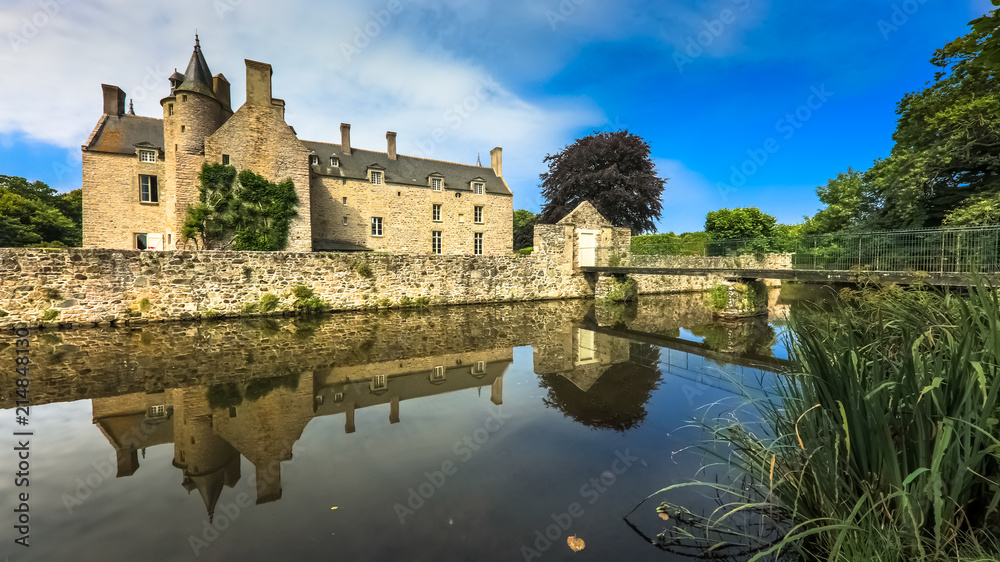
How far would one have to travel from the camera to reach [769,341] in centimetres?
922

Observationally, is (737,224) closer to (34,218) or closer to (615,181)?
(615,181)

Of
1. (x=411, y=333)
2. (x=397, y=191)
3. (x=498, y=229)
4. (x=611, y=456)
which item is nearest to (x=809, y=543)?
(x=611, y=456)

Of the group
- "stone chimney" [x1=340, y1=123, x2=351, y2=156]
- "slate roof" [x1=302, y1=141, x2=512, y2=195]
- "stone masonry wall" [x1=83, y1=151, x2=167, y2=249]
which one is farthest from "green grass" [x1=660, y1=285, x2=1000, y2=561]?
"stone chimney" [x1=340, y1=123, x2=351, y2=156]

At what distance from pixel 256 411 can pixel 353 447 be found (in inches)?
68.7

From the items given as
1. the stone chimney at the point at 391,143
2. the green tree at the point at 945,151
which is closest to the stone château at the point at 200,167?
the stone chimney at the point at 391,143

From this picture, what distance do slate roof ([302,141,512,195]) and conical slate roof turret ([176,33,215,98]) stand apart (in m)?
5.98

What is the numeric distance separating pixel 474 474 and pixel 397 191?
85.8ft

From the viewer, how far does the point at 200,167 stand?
63.9 ft

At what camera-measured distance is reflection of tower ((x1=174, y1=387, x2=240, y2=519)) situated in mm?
Result: 3430

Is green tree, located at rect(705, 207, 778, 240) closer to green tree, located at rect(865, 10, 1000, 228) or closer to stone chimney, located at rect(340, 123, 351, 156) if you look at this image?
green tree, located at rect(865, 10, 1000, 228)

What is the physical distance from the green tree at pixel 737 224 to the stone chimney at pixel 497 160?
17.5 meters

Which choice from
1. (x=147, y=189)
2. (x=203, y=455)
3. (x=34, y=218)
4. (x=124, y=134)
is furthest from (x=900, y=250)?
(x=34, y=218)

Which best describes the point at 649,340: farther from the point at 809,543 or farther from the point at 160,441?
the point at 160,441

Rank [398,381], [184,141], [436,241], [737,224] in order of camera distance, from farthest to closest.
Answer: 1. [737,224]
2. [436,241]
3. [184,141]
4. [398,381]
